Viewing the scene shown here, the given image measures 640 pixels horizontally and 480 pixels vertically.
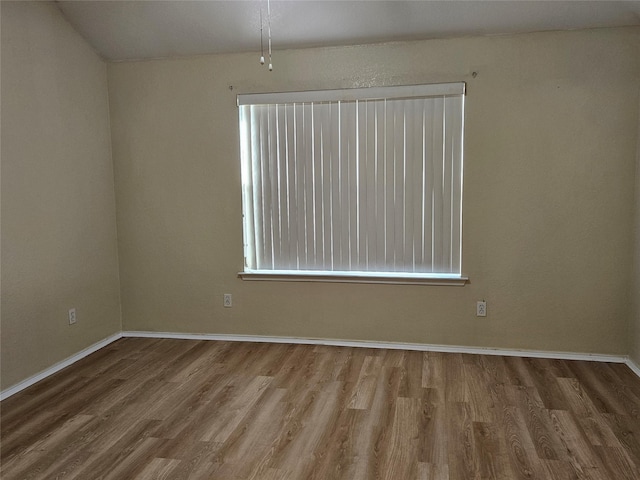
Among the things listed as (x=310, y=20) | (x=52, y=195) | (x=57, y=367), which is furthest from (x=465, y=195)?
(x=57, y=367)

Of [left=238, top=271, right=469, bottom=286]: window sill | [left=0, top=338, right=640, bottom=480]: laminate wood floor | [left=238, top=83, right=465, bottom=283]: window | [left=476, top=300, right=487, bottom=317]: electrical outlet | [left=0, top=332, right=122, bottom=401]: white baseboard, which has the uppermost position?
[left=238, top=83, right=465, bottom=283]: window

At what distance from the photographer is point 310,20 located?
12.2 ft

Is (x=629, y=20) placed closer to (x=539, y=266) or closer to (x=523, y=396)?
(x=539, y=266)

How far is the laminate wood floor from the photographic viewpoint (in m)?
2.43

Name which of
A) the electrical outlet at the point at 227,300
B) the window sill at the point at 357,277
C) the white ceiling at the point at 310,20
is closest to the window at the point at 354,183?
the window sill at the point at 357,277

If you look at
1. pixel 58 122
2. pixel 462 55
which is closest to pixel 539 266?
pixel 462 55

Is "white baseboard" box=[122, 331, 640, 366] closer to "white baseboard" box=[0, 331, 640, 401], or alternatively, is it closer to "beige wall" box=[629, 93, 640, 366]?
"white baseboard" box=[0, 331, 640, 401]

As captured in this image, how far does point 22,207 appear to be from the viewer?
3.41 meters

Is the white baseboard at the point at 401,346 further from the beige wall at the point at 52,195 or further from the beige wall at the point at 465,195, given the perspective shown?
the beige wall at the point at 52,195

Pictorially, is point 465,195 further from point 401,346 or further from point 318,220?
point 401,346

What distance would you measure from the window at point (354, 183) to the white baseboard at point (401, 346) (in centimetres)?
53

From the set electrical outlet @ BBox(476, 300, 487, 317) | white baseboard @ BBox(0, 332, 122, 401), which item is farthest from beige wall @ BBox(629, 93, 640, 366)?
white baseboard @ BBox(0, 332, 122, 401)

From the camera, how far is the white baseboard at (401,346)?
3.83 metres

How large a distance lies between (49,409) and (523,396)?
286 cm
